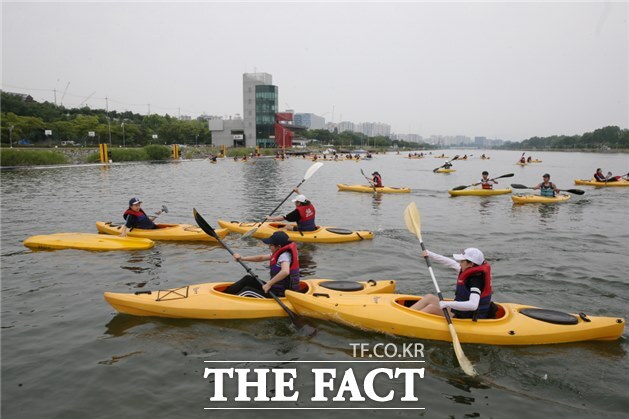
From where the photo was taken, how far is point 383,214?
1845 cm

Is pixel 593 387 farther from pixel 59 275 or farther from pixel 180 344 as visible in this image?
pixel 59 275

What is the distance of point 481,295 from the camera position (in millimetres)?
6375

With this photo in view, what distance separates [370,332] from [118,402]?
12.4ft

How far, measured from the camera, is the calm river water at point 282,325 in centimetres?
533

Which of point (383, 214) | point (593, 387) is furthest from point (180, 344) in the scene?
point (383, 214)

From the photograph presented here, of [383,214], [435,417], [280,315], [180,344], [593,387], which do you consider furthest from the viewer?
[383,214]

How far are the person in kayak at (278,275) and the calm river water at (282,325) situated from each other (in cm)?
58

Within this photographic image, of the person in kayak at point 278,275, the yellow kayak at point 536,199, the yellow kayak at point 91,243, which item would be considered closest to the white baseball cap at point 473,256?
the person in kayak at point 278,275

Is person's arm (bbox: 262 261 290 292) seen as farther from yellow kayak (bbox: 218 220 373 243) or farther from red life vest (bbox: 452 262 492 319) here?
yellow kayak (bbox: 218 220 373 243)

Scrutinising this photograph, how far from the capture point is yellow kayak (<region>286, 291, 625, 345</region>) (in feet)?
20.9

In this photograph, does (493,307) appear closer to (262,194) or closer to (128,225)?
(128,225)

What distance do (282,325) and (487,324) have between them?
326cm

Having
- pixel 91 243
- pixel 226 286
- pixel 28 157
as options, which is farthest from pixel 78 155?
pixel 226 286

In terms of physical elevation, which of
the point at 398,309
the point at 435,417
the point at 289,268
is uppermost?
the point at 289,268
